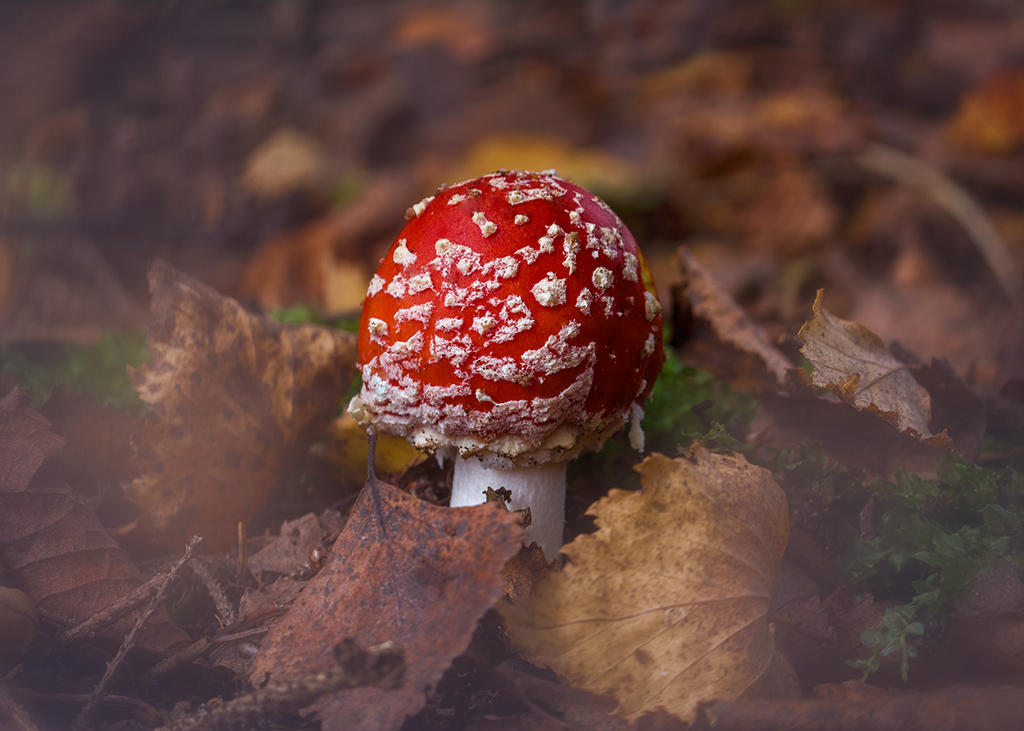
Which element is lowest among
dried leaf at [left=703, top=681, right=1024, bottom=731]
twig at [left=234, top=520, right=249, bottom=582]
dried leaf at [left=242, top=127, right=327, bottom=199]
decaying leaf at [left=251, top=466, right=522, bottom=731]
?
twig at [left=234, top=520, right=249, bottom=582]

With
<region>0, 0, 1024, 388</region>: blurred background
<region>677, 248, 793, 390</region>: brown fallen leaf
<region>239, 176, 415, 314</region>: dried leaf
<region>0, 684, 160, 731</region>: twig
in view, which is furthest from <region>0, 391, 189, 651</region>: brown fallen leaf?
<region>239, 176, 415, 314</region>: dried leaf

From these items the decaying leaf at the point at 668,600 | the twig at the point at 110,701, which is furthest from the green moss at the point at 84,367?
the decaying leaf at the point at 668,600

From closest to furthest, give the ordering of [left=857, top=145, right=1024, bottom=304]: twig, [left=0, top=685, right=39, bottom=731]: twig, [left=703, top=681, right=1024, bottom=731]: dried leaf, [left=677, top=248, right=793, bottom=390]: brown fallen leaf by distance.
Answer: [left=703, top=681, right=1024, bottom=731]: dried leaf
[left=0, top=685, right=39, bottom=731]: twig
[left=677, top=248, right=793, bottom=390]: brown fallen leaf
[left=857, top=145, right=1024, bottom=304]: twig

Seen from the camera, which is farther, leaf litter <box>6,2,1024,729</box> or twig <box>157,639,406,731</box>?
leaf litter <box>6,2,1024,729</box>

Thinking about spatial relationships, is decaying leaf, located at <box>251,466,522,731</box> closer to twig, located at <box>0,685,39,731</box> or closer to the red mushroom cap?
the red mushroom cap

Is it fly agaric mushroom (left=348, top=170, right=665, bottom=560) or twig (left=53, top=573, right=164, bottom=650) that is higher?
fly agaric mushroom (left=348, top=170, right=665, bottom=560)

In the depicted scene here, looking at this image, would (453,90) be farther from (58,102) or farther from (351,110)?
(58,102)

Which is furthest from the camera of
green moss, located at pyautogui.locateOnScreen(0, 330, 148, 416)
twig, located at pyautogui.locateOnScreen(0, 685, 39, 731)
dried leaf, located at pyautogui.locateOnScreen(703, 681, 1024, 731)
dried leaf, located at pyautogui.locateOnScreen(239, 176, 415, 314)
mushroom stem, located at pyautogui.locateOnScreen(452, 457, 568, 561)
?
dried leaf, located at pyautogui.locateOnScreen(239, 176, 415, 314)
